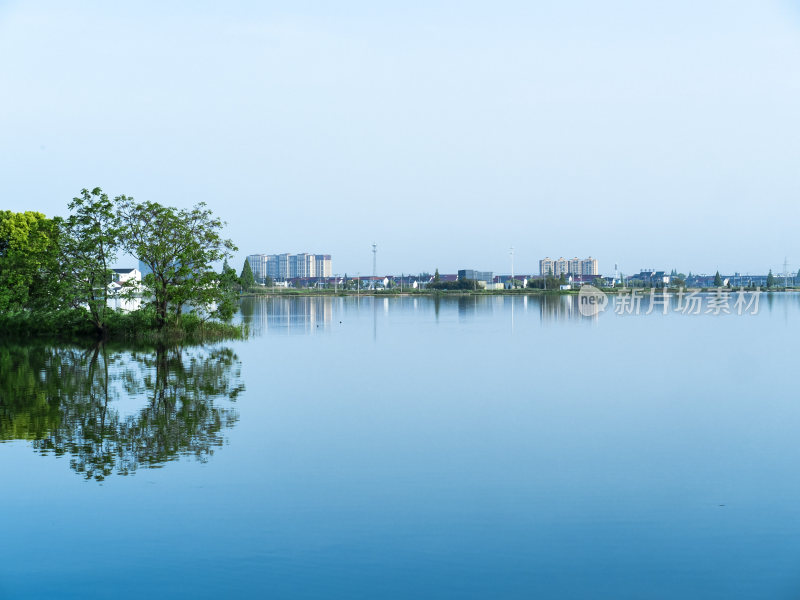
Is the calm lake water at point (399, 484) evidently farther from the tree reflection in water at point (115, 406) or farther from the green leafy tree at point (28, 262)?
the green leafy tree at point (28, 262)

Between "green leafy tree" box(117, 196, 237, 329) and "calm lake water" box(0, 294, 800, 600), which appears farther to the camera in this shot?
"green leafy tree" box(117, 196, 237, 329)

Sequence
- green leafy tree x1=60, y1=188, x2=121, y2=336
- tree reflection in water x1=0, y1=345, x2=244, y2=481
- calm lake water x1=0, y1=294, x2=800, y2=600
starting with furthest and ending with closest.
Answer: green leafy tree x1=60, y1=188, x2=121, y2=336, tree reflection in water x1=0, y1=345, x2=244, y2=481, calm lake water x1=0, y1=294, x2=800, y2=600

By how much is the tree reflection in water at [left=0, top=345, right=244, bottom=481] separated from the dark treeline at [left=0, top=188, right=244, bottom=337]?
5604 millimetres

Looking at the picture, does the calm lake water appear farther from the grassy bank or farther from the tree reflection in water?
the grassy bank

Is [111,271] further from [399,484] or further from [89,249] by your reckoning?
[399,484]

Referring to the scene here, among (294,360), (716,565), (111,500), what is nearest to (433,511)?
(716,565)

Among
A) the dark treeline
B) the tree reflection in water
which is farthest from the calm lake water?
the dark treeline

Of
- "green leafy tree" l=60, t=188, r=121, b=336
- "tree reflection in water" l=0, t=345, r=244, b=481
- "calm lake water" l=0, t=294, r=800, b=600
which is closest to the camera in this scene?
"calm lake water" l=0, t=294, r=800, b=600

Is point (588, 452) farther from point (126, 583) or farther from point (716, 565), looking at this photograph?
point (126, 583)

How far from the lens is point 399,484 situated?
9539 millimetres

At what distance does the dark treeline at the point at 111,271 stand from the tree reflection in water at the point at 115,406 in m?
5.60

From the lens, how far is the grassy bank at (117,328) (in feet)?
97.6

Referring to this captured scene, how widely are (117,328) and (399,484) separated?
81.1 feet

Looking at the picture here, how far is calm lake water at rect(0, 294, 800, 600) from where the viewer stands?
22.5ft
